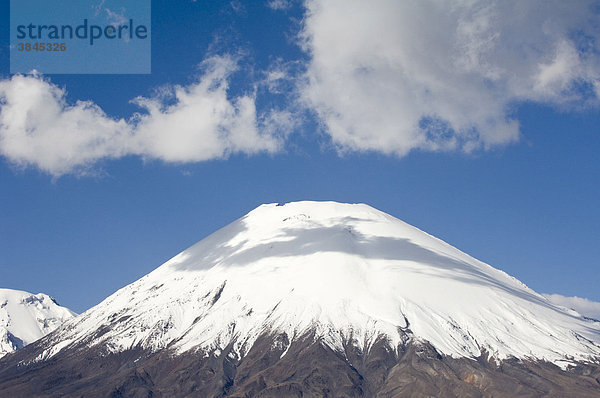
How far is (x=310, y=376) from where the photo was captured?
172 meters

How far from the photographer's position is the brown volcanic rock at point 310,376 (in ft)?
533

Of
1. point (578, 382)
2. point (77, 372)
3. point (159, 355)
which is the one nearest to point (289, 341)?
point (159, 355)

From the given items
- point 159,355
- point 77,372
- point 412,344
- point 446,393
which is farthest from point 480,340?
point 77,372

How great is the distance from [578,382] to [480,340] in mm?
33518

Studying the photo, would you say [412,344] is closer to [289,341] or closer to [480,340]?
[480,340]

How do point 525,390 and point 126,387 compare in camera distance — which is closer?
point 525,390

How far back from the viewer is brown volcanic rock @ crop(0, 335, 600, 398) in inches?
6393

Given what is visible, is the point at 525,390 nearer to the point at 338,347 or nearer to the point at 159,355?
the point at 338,347

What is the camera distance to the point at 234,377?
17912 centimetres

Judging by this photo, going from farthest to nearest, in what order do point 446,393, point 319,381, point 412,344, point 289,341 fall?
point 289,341 → point 412,344 → point 319,381 → point 446,393

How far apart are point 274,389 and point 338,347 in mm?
31187

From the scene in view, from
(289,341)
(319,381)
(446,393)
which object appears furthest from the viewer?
(289,341)

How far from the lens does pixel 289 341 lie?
7751 inches

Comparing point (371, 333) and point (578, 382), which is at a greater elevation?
point (371, 333)
